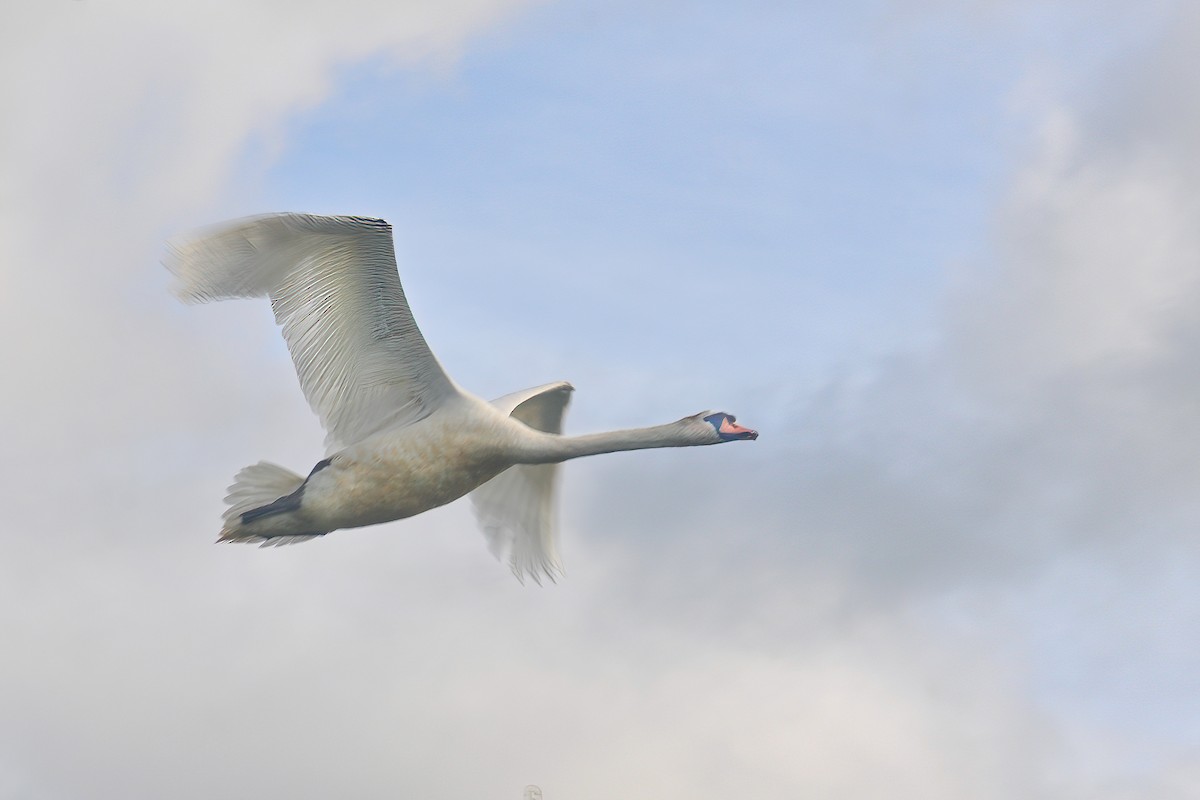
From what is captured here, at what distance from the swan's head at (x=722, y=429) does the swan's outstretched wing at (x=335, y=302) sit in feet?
9.55

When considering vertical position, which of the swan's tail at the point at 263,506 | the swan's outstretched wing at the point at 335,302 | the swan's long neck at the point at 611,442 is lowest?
the swan's tail at the point at 263,506

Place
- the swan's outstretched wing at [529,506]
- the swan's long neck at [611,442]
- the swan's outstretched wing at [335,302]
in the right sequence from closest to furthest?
the swan's outstretched wing at [335,302] < the swan's long neck at [611,442] < the swan's outstretched wing at [529,506]

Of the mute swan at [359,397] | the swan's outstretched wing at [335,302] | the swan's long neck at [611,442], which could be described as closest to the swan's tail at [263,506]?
the mute swan at [359,397]

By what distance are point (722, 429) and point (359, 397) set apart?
4.19 meters

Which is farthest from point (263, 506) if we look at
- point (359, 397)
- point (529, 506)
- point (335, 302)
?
point (529, 506)

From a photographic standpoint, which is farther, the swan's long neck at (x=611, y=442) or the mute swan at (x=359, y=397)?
the swan's long neck at (x=611, y=442)

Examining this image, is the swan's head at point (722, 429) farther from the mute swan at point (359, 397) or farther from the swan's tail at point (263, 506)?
the swan's tail at point (263, 506)

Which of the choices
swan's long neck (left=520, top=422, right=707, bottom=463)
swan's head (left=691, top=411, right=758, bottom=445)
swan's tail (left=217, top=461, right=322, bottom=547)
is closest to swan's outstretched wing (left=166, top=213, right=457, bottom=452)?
swan's tail (left=217, top=461, right=322, bottom=547)

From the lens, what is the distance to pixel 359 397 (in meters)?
24.0

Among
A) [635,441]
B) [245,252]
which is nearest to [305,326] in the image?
[245,252]

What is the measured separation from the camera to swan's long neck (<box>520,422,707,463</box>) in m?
23.6

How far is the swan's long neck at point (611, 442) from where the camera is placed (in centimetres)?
2356

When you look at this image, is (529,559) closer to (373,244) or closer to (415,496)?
(415,496)

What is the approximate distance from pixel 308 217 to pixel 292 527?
148 inches
